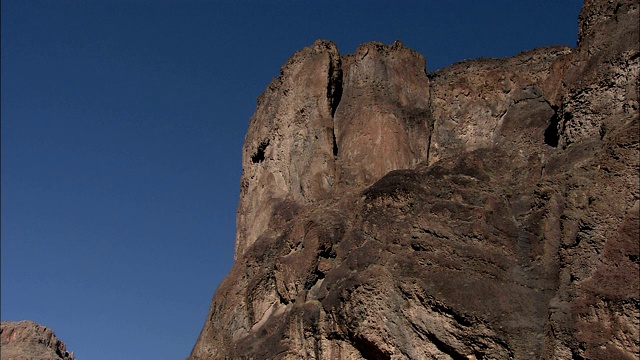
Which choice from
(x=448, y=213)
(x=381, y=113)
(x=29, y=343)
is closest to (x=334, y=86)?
(x=381, y=113)

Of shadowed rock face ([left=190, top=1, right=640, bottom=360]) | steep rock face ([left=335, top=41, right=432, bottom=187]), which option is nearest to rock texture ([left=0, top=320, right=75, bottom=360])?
shadowed rock face ([left=190, top=1, right=640, bottom=360])

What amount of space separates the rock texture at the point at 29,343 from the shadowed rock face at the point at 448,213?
54828mm

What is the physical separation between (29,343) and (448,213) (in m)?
70.6

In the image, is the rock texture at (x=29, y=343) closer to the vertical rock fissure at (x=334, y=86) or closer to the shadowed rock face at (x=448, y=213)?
the shadowed rock face at (x=448, y=213)

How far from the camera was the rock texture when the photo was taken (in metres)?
89.0

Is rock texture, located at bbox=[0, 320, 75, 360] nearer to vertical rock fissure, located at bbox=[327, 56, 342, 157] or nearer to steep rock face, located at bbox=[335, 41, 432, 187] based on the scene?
vertical rock fissure, located at bbox=[327, 56, 342, 157]

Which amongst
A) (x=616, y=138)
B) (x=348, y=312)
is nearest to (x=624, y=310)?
(x=616, y=138)

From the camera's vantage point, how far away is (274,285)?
34500 millimetres

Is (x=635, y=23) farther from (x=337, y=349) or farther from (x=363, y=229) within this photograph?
(x=337, y=349)

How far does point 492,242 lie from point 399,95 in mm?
11251

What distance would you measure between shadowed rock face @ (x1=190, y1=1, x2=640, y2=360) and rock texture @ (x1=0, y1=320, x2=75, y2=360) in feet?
180

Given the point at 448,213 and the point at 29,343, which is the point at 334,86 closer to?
the point at 448,213

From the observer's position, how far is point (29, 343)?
3639 inches

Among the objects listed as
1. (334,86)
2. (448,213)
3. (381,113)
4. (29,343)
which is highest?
(29,343)
